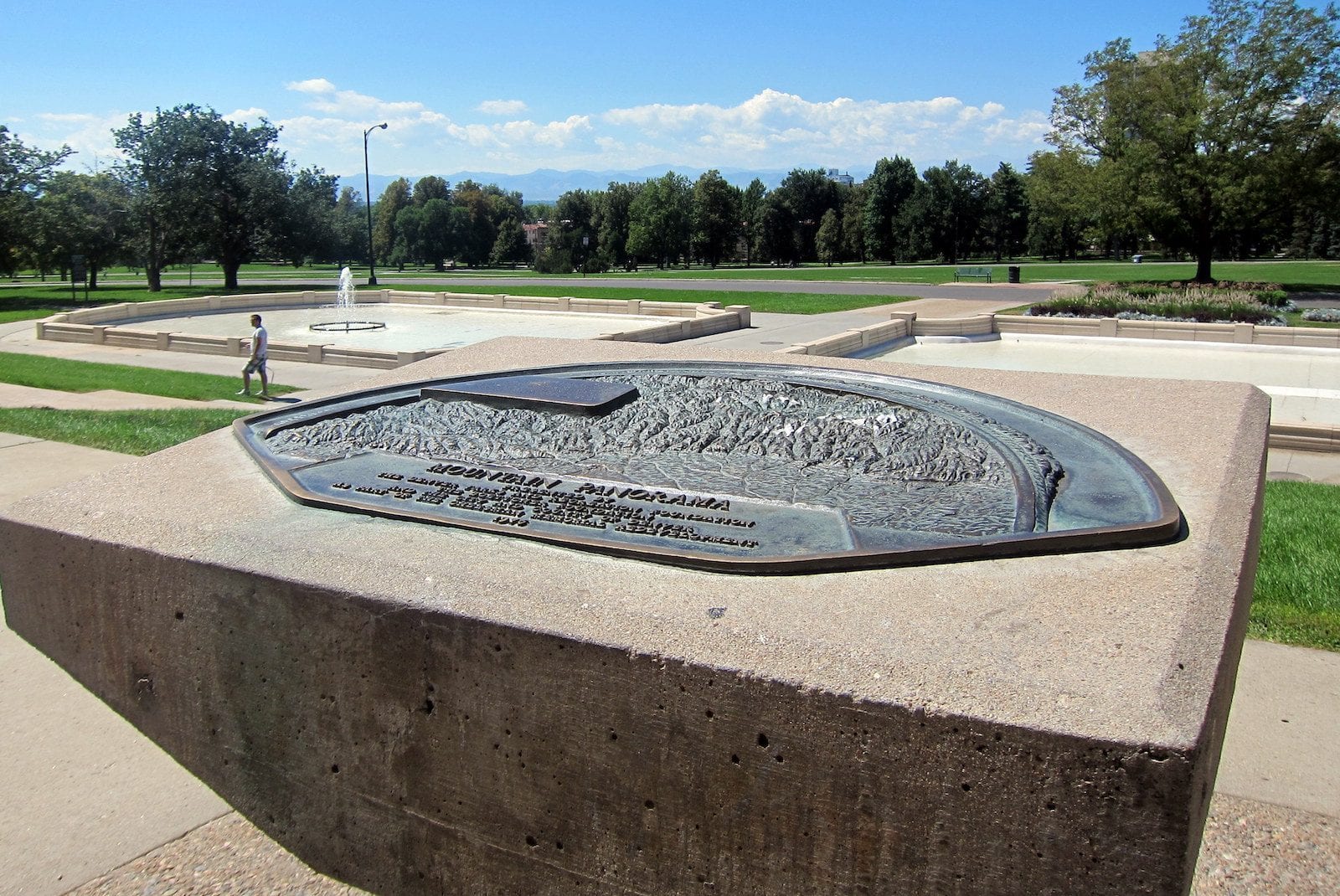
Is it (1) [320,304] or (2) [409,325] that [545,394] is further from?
(1) [320,304]

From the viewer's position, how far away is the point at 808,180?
74.2 m

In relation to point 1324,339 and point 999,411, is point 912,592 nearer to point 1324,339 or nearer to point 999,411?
point 999,411

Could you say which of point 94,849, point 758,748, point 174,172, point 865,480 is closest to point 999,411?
point 865,480

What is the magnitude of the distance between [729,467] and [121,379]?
14526 mm

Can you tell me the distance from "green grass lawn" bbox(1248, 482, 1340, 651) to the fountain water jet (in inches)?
865

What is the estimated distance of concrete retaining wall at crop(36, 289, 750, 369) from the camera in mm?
18766

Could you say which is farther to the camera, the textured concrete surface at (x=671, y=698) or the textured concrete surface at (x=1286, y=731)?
the textured concrete surface at (x=1286, y=731)

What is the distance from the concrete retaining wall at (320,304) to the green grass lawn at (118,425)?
5.15 m

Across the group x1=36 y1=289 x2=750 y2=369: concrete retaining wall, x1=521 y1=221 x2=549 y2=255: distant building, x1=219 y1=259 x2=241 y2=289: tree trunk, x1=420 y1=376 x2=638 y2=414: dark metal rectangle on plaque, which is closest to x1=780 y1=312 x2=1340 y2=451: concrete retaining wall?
x1=36 y1=289 x2=750 y2=369: concrete retaining wall

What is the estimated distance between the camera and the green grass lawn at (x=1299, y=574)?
18.0 feet

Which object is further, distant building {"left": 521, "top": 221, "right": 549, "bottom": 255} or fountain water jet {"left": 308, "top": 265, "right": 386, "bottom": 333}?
distant building {"left": 521, "top": 221, "right": 549, "bottom": 255}

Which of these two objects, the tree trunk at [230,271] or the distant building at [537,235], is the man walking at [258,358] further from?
the distant building at [537,235]

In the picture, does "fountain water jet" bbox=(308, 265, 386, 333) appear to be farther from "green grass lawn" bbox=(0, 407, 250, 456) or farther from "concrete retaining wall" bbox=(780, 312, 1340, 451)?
"green grass lawn" bbox=(0, 407, 250, 456)

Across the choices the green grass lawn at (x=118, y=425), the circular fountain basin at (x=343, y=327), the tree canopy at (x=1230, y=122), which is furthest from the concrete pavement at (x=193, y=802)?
the tree canopy at (x=1230, y=122)
